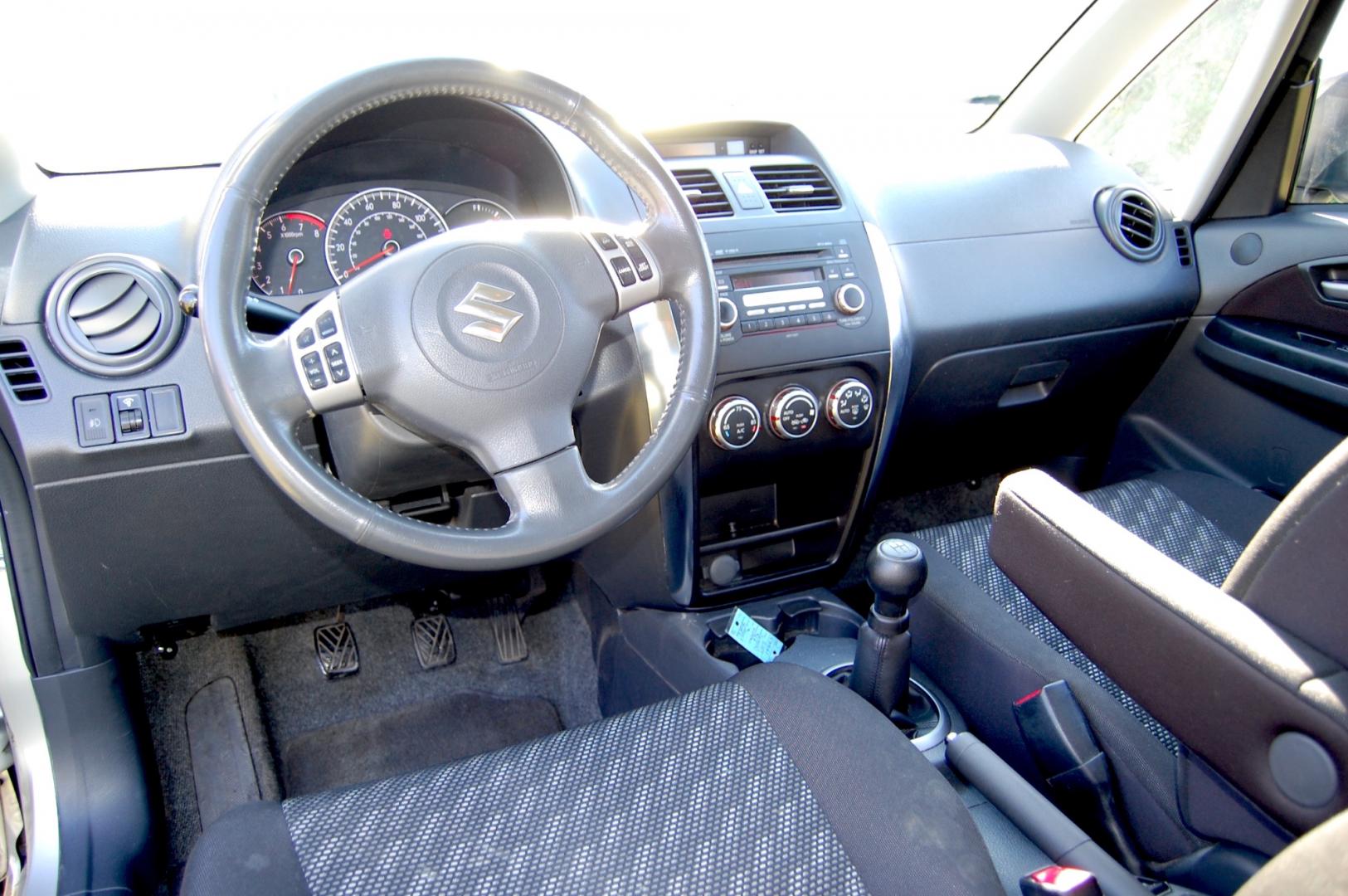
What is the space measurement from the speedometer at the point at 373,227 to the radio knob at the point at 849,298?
0.63 m

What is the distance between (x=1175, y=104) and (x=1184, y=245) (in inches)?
12.8

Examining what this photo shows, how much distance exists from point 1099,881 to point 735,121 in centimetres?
133

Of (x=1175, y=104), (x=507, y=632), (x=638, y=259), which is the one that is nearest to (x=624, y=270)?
(x=638, y=259)

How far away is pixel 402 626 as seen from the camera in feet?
7.07

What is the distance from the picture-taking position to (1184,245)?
2.00m

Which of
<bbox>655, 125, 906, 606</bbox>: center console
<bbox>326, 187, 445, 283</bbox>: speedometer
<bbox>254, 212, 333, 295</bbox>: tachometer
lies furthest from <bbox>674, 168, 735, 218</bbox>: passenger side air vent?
<bbox>254, 212, 333, 295</bbox>: tachometer

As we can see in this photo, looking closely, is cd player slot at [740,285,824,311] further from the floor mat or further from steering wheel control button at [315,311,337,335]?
the floor mat

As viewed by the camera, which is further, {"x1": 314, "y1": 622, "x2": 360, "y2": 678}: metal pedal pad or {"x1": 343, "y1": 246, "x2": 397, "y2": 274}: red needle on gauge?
{"x1": 314, "y1": 622, "x2": 360, "y2": 678}: metal pedal pad

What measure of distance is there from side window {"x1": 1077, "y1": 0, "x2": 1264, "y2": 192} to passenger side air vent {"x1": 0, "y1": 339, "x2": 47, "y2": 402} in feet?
6.64

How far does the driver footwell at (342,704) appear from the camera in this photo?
6.19ft

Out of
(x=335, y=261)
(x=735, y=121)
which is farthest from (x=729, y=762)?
(x=735, y=121)

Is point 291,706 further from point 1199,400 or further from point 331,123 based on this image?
point 1199,400

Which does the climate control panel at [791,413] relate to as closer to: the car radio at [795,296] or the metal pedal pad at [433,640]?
the car radio at [795,296]

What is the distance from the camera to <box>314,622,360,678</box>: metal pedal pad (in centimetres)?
208
